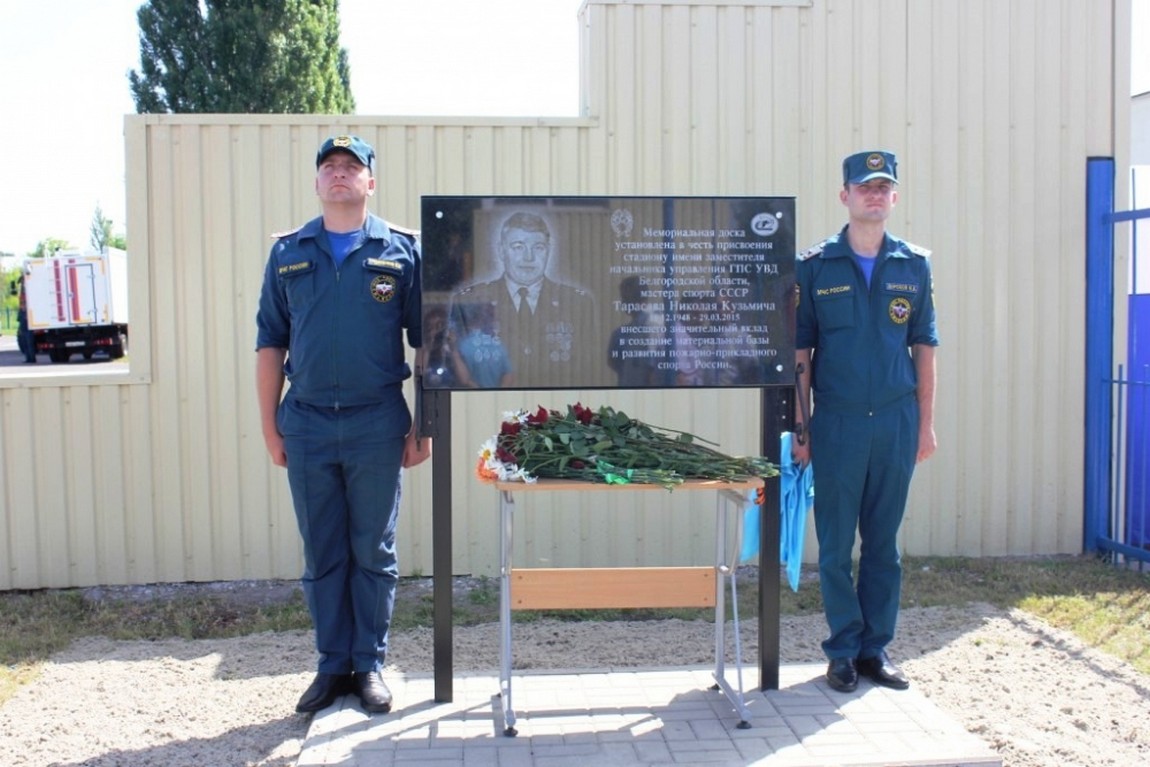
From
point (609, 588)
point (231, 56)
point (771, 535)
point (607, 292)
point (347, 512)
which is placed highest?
point (231, 56)

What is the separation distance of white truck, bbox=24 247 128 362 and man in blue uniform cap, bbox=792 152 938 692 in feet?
73.2

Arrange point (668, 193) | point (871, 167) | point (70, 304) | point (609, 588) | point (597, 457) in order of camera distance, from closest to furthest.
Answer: point (597, 457), point (609, 588), point (871, 167), point (668, 193), point (70, 304)

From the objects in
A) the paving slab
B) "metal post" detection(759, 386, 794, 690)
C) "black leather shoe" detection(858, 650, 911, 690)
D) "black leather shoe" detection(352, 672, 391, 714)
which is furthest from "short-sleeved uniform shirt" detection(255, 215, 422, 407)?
"black leather shoe" detection(858, 650, 911, 690)

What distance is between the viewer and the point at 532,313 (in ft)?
13.2

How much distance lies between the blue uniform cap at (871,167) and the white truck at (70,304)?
2243 centimetres

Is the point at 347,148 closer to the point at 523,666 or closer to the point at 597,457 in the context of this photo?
the point at 597,457

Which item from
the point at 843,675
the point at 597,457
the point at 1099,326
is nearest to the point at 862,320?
the point at 597,457

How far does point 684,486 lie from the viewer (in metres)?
3.83

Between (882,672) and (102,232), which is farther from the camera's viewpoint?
(102,232)

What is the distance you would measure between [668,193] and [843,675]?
3188mm

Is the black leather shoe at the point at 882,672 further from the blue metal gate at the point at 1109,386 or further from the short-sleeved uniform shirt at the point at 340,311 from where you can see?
the blue metal gate at the point at 1109,386

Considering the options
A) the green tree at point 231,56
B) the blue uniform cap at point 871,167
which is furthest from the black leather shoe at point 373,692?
the green tree at point 231,56

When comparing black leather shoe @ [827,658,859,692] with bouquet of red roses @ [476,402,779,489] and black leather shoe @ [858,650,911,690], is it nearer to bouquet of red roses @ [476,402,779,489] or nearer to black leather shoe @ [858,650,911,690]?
black leather shoe @ [858,650,911,690]

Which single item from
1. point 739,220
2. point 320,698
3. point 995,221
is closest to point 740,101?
point 995,221
